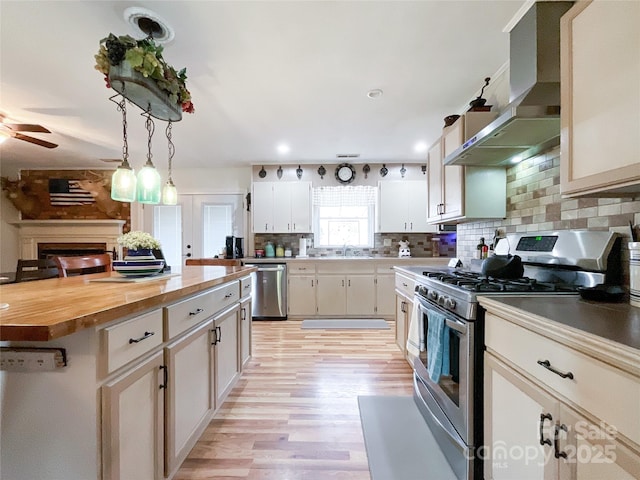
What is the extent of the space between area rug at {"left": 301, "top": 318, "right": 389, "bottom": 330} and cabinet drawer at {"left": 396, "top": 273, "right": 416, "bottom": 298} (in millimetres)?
1279

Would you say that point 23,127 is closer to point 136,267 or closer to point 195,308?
point 136,267

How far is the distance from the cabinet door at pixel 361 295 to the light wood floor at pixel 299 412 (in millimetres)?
934

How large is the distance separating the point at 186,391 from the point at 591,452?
1.56m

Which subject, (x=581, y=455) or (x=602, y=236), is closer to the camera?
(x=581, y=455)

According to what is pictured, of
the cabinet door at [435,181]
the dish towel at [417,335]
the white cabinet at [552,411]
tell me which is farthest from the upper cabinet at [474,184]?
the white cabinet at [552,411]

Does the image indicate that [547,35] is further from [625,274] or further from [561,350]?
[561,350]

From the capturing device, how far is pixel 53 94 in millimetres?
2566

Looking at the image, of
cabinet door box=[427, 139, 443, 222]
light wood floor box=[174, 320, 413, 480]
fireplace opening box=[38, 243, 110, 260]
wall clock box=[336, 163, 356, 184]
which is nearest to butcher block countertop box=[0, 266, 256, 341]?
light wood floor box=[174, 320, 413, 480]

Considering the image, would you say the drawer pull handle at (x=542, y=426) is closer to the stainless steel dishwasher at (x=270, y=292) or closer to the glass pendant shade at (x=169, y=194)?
the glass pendant shade at (x=169, y=194)

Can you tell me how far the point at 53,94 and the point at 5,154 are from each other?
9.58 ft

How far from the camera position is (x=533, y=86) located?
59.0 inches

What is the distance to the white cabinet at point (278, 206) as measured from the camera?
4.70 meters

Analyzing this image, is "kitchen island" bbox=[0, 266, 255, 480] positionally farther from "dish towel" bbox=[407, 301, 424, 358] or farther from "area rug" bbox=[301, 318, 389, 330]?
"area rug" bbox=[301, 318, 389, 330]

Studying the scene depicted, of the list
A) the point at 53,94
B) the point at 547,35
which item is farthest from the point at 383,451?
the point at 53,94
